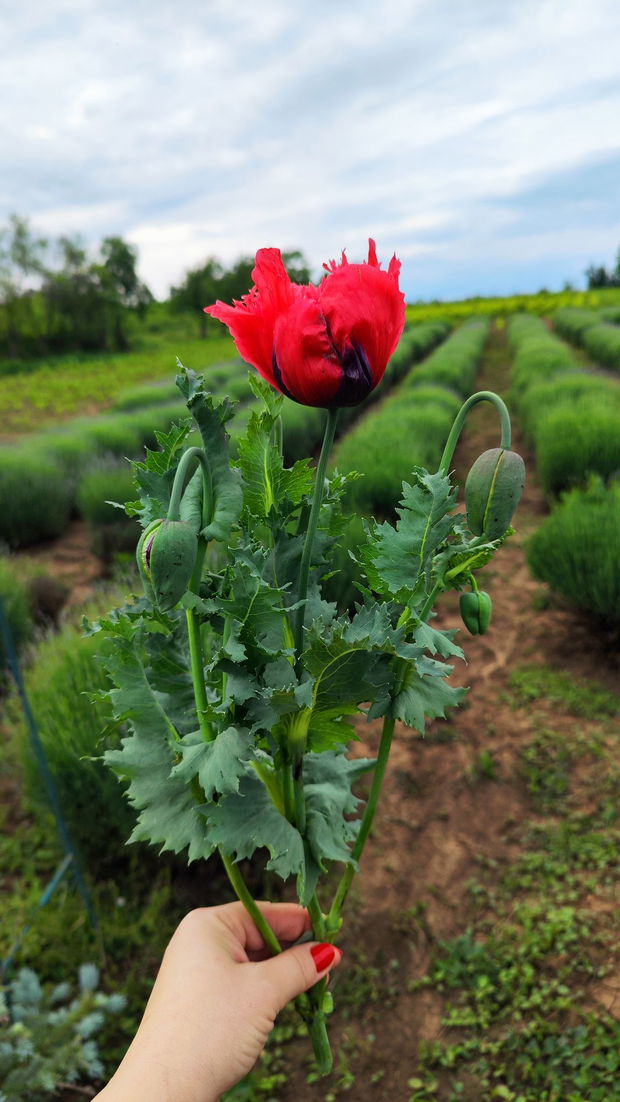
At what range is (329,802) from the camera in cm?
91

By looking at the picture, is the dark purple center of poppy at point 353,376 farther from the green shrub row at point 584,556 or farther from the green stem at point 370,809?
the green shrub row at point 584,556

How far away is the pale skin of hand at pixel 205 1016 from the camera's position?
2.98ft

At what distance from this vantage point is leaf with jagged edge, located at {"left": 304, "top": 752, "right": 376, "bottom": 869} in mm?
854

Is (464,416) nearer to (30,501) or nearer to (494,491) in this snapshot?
(494,491)

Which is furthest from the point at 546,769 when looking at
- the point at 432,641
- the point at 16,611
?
the point at 16,611

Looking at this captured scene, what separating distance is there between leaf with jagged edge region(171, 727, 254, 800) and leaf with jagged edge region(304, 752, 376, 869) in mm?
175

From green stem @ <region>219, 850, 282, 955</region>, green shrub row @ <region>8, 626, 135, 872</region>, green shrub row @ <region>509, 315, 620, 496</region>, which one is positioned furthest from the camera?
green shrub row @ <region>509, 315, 620, 496</region>

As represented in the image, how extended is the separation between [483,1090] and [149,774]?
1.56m

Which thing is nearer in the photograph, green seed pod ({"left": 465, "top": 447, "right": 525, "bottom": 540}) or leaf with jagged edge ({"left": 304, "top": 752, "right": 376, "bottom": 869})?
green seed pod ({"left": 465, "top": 447, "right": 525, "bottom": 540})

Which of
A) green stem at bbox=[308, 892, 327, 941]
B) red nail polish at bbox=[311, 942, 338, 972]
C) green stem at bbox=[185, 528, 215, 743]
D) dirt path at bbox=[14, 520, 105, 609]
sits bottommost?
dirt path at bbox=[14, 520, 105, 609]

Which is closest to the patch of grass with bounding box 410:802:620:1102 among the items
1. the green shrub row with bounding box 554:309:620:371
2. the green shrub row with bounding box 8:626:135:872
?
the green shrub row with bounding box 8:626:135:872

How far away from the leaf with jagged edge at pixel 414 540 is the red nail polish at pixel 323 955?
59 cm

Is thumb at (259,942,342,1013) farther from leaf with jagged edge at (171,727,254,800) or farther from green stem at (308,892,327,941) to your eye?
leaf with jagged edge at (171,727,254,800)

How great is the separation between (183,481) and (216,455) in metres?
0.05
